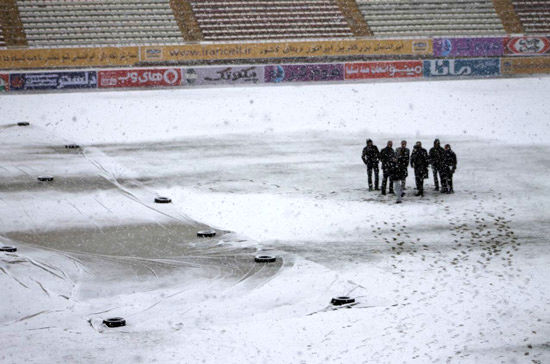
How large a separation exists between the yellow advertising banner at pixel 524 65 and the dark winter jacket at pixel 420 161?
28041 mm

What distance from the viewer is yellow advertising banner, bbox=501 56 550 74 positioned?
42.7 meters

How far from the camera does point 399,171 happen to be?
642 inches

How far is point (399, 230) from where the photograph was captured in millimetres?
14031

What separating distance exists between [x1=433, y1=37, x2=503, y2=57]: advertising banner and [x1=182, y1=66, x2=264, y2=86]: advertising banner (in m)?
10.1

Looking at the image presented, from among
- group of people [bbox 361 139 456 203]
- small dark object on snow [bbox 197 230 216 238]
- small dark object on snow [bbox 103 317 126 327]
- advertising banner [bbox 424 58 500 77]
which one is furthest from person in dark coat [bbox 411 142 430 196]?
advertising banner [bbox 424 58 500 77]

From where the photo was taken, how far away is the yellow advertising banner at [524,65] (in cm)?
4269

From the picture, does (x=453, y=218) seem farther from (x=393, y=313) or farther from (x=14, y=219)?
(x=14, y=219)

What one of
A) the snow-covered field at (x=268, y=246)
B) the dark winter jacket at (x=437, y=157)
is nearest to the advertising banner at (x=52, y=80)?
the snow-covered field at (x=268, y=246)

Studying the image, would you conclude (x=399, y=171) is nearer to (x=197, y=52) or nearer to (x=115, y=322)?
(x=115, y=322)

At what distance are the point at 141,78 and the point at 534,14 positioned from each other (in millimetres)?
23771

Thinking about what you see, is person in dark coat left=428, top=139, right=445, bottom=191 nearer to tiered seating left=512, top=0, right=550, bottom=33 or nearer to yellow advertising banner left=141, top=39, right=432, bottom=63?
A: yellow advertising banner left=141, top=39, right=432, bottom=63

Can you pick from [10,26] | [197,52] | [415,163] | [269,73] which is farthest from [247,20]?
[415,163]

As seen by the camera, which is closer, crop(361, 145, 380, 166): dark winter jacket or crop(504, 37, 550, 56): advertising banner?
crop(361, 145, 380, 166): dark winter jacket

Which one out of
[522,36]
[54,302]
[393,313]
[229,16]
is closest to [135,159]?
[54,302]
